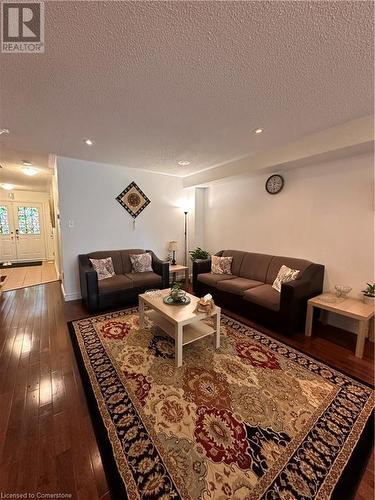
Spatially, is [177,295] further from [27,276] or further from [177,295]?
[27,276]

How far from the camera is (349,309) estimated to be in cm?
238

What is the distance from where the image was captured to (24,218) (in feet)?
23.6

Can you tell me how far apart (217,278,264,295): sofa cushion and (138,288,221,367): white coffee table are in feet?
3.01

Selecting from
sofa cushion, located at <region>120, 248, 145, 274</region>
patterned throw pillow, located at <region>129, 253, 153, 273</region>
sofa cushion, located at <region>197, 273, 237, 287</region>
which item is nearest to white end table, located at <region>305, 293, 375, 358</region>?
sofa cushion, located at <region>197, 273, 237, 287</region>

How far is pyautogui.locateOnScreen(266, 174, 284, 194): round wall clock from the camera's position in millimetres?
3541

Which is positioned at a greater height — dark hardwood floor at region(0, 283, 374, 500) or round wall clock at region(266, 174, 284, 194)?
round wall clock at region(266, 174, 284, 194)

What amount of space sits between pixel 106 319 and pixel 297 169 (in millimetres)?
3680

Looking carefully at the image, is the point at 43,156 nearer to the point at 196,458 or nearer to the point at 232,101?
the point at 232,101

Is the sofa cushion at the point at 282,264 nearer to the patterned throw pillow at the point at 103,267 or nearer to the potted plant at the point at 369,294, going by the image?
the potted plant at the point at 369,294

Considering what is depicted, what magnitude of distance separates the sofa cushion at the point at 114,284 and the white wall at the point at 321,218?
2338 mm

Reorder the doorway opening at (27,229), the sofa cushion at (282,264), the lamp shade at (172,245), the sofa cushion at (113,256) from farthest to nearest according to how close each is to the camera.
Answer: the doorway opening at (27,229), the lamp shade at (172,245), the sofa cushion at (113,256), the sofa cushion at (282,264)

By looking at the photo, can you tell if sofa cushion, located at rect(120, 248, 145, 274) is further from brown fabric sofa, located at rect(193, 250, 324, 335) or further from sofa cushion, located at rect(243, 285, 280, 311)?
sofa cushion, located at rect(243, 285, 280, 311)

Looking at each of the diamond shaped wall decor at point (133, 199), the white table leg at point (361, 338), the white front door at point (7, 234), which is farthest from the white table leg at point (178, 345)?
the white front door at point (7, 234)

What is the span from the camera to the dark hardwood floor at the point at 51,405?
1.17 m
